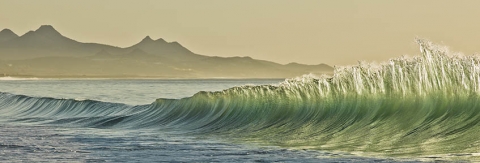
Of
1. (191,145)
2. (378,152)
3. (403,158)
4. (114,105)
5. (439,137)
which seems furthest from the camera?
(114,105)

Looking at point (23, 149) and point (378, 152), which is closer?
point (378, 152)

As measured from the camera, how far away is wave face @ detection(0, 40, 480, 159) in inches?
599

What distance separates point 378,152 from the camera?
13.9 metres

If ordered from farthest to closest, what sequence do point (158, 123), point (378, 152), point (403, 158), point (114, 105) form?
point (114, 105), point (158, 123), point (378, 152), point (403, 158)

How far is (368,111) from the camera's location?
1905 cm

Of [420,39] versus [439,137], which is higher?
[420,39]

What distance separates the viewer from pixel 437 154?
13055mm

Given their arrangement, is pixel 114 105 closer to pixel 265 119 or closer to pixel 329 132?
pixel 265 119

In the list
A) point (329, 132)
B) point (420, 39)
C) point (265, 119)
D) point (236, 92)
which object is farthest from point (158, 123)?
point (420, 39)

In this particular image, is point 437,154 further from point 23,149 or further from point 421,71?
point 23,149

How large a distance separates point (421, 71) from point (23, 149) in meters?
8.29

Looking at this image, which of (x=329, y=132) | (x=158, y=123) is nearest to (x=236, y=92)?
(x=158, y=123)

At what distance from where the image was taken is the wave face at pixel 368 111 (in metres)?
15.2

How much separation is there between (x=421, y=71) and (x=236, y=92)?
10.6m
